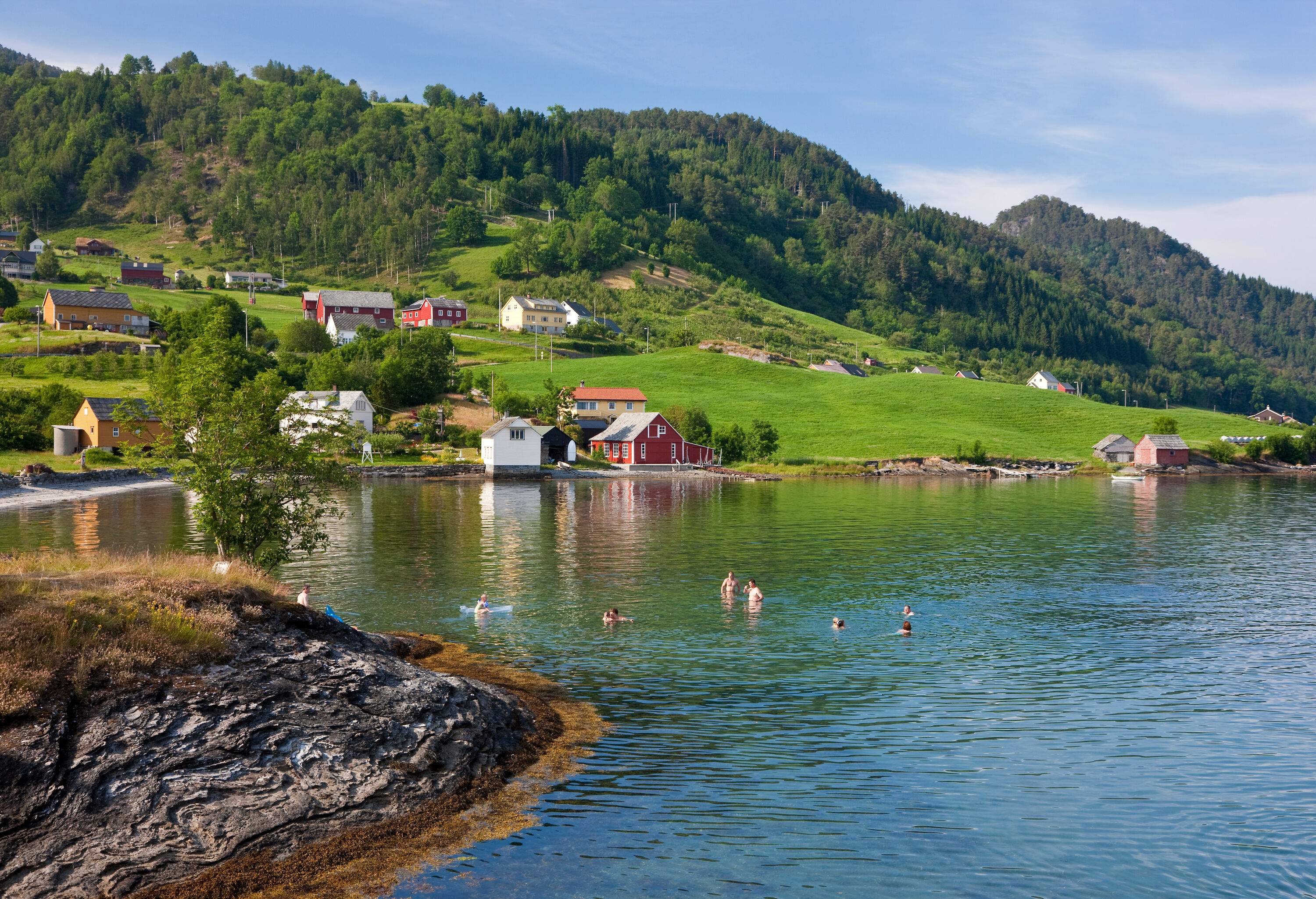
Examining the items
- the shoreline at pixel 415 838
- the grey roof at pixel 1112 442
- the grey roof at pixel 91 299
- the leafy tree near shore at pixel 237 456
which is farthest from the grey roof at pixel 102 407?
the grey roof at pixel 1112 442

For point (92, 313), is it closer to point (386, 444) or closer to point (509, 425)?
point (386, 444)

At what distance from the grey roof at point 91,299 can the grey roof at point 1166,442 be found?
160936 mm

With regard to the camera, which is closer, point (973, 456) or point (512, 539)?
Result: point (512, 539)

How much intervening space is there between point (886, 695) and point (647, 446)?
94648mm

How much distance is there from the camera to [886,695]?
28.1 meters

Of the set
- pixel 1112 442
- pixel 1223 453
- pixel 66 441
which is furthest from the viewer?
pixel 1223 453

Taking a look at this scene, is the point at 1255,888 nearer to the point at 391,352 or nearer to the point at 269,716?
the point at 269,716

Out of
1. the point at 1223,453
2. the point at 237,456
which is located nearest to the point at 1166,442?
the point at 1223,453

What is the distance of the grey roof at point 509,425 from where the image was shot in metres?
110

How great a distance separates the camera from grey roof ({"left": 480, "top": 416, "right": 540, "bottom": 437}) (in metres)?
110

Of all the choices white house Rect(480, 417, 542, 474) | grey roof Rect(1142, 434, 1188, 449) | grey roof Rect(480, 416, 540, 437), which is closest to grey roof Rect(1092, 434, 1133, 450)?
grey roof Rect(1142, 434, 1188, 449)

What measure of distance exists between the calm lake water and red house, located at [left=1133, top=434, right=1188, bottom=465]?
72.1 meters

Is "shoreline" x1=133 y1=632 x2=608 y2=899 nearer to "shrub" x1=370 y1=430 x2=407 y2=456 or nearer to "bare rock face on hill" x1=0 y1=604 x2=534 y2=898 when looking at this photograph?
"bare rock face on hill" x1=0 y1=604 x2=534 y2=898

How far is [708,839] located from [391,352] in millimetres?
126758
